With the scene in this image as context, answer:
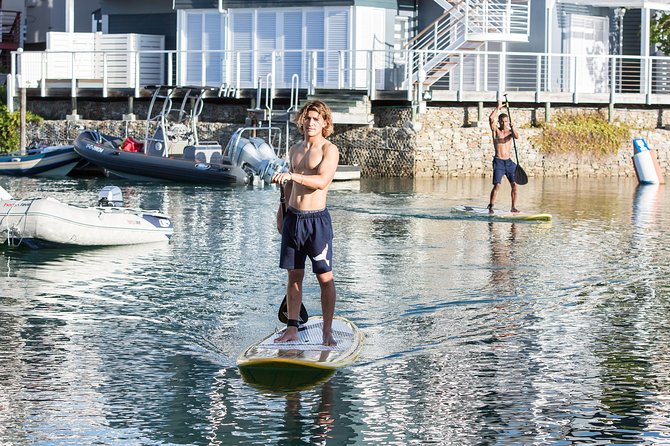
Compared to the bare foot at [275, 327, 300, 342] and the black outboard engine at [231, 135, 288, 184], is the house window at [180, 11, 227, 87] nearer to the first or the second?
the black outboard engine at [231, 135, 288, 184]

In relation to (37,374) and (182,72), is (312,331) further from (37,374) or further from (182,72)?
(182,72)

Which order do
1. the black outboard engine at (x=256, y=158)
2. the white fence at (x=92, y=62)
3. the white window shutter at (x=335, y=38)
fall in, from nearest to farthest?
the black outboard engine at (x=256, y=158), the white window shutter at (x=335, y=38), the white fence at (x=92, y=62)

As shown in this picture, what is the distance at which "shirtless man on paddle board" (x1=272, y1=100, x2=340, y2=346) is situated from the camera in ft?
34.4

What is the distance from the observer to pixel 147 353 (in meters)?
11.3

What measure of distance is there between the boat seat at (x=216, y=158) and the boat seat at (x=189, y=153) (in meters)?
0.42

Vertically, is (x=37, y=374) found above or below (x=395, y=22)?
below

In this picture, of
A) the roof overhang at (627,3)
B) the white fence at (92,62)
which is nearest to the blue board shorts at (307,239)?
the white fence at (92,62)

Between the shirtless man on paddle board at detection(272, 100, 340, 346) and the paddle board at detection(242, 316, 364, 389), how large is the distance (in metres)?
0.36

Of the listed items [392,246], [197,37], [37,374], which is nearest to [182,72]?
[197,37]

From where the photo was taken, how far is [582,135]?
34.5 meters

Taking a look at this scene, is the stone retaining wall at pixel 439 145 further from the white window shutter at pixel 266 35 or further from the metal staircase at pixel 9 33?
the metal staircase at pixel 9 33

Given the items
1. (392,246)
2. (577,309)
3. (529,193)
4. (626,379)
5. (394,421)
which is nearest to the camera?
(394,421)

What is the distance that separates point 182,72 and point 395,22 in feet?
20.6

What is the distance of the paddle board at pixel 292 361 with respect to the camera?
1030cm
